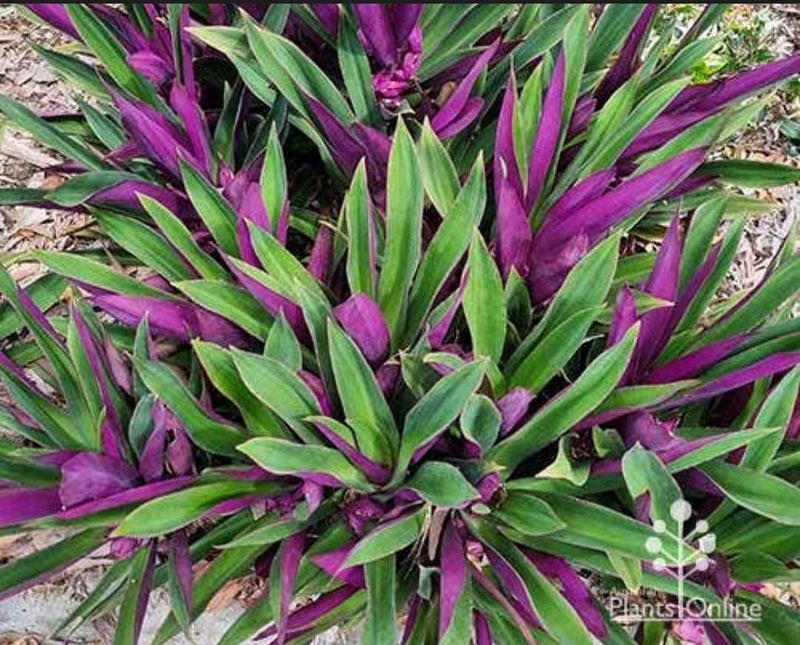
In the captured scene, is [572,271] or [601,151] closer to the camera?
[572,271]

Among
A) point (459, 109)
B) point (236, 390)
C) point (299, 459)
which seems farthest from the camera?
point (459, 109)

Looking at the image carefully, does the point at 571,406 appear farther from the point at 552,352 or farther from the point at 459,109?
the point at 459,109

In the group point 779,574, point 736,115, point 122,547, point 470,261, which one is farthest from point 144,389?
point 736,115

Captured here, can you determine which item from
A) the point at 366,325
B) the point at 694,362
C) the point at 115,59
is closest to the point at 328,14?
the point at 115,59

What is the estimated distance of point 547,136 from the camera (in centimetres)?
147

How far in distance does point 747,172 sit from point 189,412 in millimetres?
1044

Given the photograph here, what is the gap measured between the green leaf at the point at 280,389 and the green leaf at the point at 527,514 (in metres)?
0.28

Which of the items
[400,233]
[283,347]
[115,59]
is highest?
[115,59]

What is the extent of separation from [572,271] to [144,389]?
0.64 meters

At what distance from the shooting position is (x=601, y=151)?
5.09 ft

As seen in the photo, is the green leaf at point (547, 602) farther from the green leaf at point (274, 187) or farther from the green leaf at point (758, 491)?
the green leaf at point (274, 187)

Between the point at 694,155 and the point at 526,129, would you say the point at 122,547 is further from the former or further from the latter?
the point at 694,155

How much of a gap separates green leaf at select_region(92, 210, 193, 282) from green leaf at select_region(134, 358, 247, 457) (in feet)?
0.85

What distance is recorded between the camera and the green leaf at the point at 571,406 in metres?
1.25
